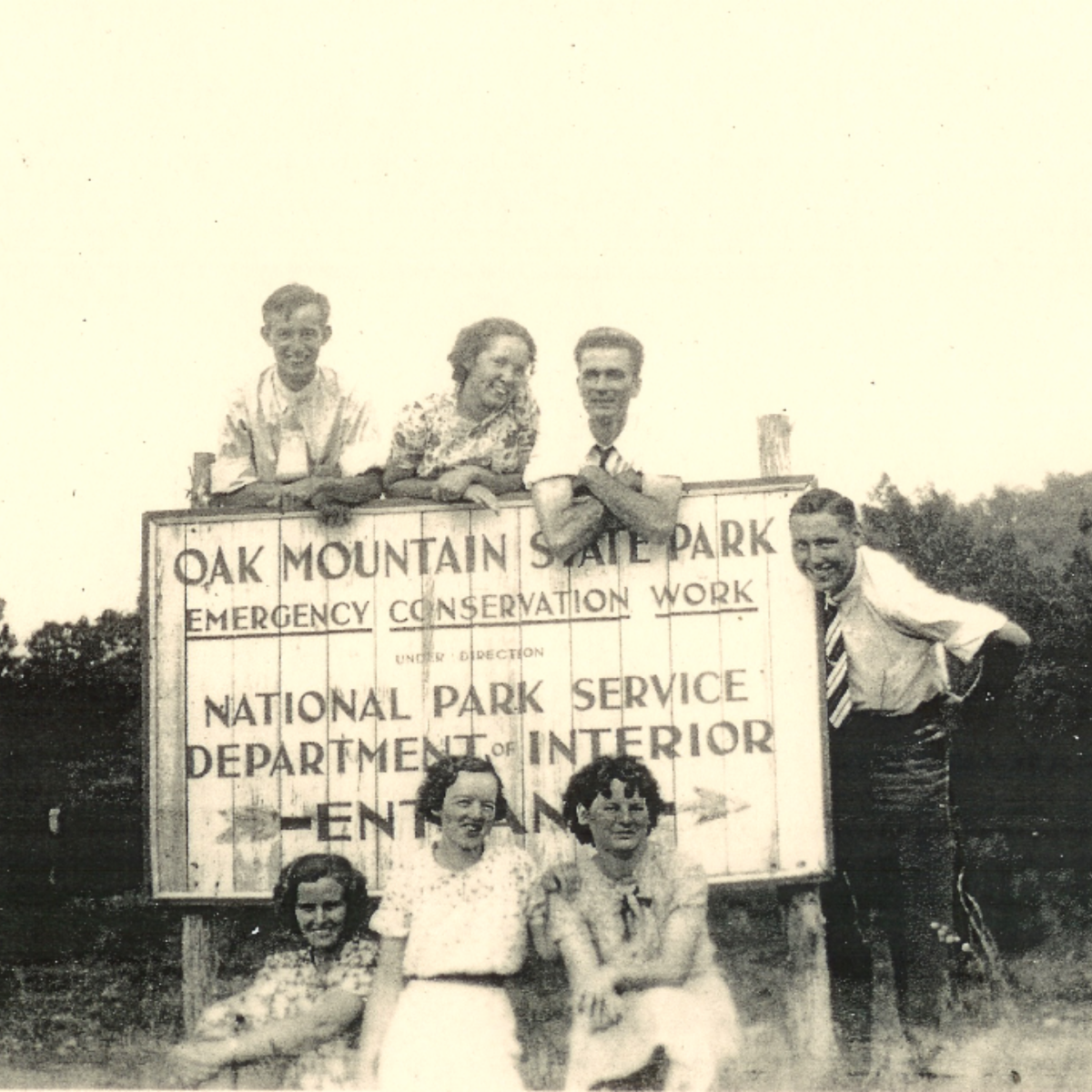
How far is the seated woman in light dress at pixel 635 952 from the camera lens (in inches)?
193

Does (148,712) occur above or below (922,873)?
above

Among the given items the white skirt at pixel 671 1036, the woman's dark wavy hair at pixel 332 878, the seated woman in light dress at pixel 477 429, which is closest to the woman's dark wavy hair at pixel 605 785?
the white skirt at pixel 671 1036

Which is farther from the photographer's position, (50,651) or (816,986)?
(50,651)

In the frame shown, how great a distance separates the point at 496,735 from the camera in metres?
5.09

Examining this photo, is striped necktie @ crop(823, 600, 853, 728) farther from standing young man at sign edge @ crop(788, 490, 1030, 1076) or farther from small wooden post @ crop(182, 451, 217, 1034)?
small wooden post @ crop(182, 451, 217, 1034)

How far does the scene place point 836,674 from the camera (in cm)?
505

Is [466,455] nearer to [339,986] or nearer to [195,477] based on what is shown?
[195,477]

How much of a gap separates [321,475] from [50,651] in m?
1.26

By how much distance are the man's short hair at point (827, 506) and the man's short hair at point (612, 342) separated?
2.47ft

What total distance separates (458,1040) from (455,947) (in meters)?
0.31

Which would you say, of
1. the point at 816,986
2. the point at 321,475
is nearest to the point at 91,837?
the point at 321,475

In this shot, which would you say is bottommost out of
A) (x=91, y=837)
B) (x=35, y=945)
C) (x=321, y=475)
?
(x=35, y=945)

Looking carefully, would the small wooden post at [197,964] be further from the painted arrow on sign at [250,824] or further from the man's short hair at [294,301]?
the man's short hair at [294,301]

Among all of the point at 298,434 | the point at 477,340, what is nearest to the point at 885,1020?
the point at 477,340
